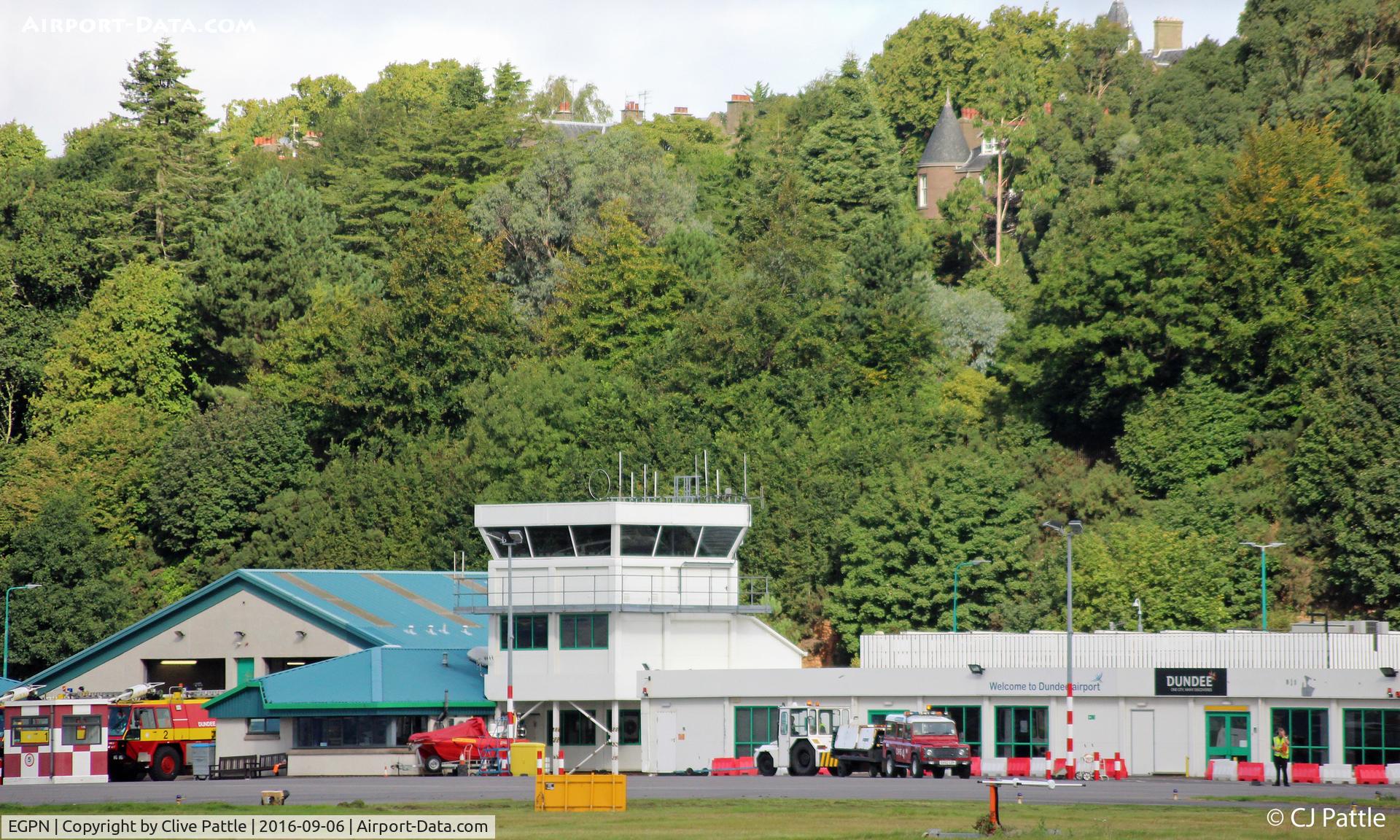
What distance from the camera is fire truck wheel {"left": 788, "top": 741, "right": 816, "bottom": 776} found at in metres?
58.6

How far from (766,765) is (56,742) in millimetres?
21541

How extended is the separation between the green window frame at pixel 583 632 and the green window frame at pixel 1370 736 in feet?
79.1

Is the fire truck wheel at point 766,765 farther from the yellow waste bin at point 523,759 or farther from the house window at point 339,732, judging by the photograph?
the house window at point 339,732

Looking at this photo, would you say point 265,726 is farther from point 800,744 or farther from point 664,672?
point 800,744

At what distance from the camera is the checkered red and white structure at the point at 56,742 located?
5447 centimetres

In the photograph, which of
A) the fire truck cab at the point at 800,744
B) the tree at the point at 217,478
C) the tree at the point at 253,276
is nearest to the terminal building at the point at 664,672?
the fire truck cab at the point at 800,744

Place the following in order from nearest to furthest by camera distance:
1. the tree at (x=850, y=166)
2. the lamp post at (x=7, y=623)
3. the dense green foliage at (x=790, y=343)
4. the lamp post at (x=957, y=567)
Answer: the lamp post at (x=957, y=567), the dense green foliage at (x=790, y=343), the lamp post at (x=7, y=623), the tree at (x=850, y=166)

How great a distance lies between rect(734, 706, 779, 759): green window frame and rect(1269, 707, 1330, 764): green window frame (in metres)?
16.0

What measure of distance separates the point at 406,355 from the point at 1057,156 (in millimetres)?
44518

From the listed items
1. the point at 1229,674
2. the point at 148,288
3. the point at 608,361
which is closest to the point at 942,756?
the point at 1229,674

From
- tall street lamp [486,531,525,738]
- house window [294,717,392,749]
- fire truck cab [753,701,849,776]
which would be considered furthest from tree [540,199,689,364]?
fire truck cab [753,701,849,776]

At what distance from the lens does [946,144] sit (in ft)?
479

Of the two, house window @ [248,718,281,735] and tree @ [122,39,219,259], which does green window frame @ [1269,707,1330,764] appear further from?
tree @ [122,39,219,259]

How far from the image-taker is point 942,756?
54875 mm
